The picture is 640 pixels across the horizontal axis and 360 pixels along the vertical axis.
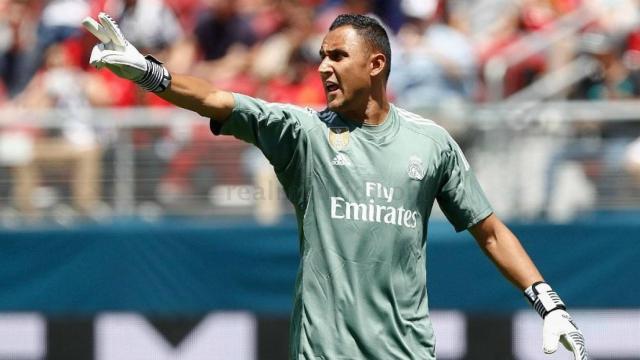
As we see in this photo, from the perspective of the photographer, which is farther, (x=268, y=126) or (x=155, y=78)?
(x=268, y=126)

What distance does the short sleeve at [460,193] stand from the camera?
5156 mm

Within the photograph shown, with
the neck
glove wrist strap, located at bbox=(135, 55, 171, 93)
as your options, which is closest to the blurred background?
the neck

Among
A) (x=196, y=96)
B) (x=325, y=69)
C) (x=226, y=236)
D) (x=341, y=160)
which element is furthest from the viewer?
(x=226, y=236)

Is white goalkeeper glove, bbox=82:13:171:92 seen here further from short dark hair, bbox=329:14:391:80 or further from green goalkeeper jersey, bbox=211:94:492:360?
short dark hair, bbox=329:14:391:80

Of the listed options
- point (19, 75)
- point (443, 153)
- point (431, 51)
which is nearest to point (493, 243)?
point (443, 153)

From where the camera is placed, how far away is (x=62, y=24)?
411 inches

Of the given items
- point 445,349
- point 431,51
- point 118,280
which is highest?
point 431,51

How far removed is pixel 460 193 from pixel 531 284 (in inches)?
18.6

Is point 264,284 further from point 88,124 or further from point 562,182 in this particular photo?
point 562,182

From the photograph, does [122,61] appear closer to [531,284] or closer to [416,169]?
[416,169]

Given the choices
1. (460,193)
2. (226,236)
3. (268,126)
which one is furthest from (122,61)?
(226,236)

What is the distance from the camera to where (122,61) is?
444 centimetres

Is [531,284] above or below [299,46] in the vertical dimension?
below

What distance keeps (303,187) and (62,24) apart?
598cm
